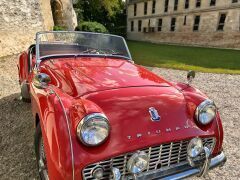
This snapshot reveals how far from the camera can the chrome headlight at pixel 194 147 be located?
7.55 ft

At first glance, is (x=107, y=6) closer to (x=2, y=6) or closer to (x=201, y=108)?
(x=2, y=6)

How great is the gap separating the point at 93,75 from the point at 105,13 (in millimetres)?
33921

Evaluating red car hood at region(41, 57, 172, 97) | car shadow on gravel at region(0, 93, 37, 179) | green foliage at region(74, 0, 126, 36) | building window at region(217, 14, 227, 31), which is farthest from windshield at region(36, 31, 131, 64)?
building window at region(217, 14, 227, 31)

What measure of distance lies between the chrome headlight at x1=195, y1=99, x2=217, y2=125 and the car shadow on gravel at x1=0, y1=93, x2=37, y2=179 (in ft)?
6.89

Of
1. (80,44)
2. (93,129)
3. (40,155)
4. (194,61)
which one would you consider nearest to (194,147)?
(93,129)

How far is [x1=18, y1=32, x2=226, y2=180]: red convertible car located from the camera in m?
1.94

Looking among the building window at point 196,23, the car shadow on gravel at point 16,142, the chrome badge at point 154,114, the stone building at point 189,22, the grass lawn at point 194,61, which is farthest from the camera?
the building window at point 196,23

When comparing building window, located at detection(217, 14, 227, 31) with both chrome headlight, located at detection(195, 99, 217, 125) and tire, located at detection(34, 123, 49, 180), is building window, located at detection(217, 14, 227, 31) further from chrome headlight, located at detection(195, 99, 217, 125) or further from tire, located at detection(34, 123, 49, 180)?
tire, located at detection(34, 123, 49, 180)

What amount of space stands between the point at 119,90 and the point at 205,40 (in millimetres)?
25571

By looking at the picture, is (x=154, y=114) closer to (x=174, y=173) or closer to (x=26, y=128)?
(x=174, y=173)

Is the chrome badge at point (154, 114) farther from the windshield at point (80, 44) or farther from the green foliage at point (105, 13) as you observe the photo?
the green foliage at point (105, 13)

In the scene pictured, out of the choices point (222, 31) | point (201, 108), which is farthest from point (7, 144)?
point (222, 31)

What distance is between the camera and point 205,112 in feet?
8.15

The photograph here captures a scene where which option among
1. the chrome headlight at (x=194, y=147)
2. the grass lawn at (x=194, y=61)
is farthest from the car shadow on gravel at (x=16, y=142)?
the grass lawn at (x=194, y=61)
